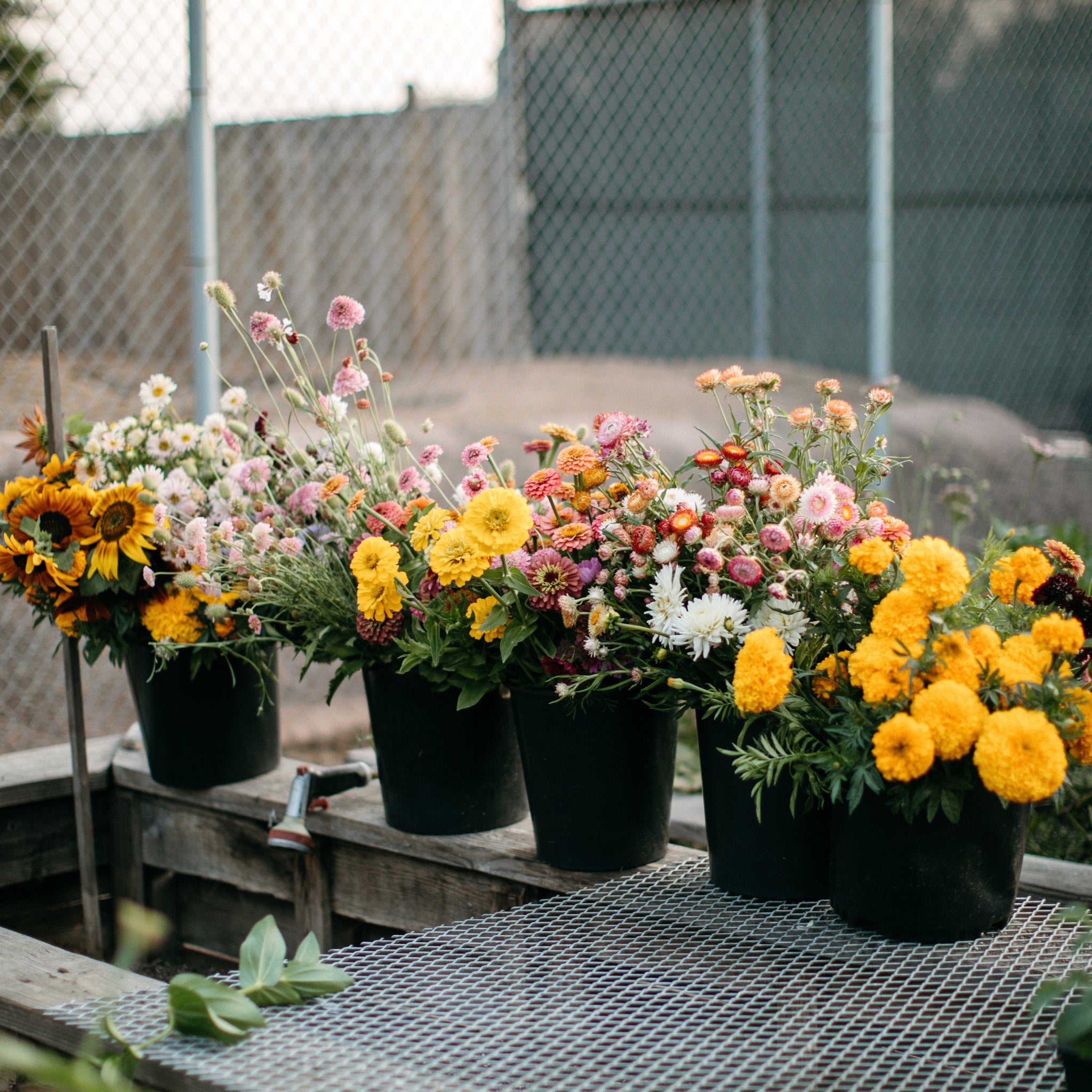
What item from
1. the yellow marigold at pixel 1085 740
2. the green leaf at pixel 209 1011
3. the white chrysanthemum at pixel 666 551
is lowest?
the green leaf at pixel 209 1011

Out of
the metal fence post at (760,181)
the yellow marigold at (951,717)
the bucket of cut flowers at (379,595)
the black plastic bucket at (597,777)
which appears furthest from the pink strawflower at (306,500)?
the metal fence post at (760,181)

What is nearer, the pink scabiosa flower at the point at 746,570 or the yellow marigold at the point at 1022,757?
the yellow marigold at the point at 1022,757

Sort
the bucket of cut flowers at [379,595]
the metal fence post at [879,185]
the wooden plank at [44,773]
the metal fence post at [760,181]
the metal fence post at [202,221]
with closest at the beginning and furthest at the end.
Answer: the bucket of cut flowers at [379,595], the wooden plank at [44,773], the metal fence post at [202,221], the metal fence post at [879,185], the metal fence post at [760,181]

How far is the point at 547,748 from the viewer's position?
113cm

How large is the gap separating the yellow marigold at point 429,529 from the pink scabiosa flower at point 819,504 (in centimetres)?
35

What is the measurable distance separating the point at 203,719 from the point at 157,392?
43 centimetres

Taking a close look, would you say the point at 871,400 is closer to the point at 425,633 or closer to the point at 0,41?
the point at 425,633

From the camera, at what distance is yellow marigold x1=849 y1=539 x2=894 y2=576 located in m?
0.92

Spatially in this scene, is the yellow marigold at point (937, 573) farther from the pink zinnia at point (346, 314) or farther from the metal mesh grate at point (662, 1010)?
the pink zinnia at point (346, 314)

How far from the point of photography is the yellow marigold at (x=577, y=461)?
1.07 m

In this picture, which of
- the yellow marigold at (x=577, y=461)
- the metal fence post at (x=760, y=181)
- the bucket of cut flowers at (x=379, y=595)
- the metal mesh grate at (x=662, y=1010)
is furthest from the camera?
the metal fence post at (x=760, y=181)

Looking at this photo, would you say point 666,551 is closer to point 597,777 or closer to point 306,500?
point 597,777

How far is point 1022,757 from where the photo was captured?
2.62ft

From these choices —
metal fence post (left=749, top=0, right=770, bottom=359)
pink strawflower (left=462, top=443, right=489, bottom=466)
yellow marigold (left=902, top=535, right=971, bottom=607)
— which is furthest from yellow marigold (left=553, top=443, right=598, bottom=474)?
metal fence post (left=749, top=0, right=770, bottom=359)
